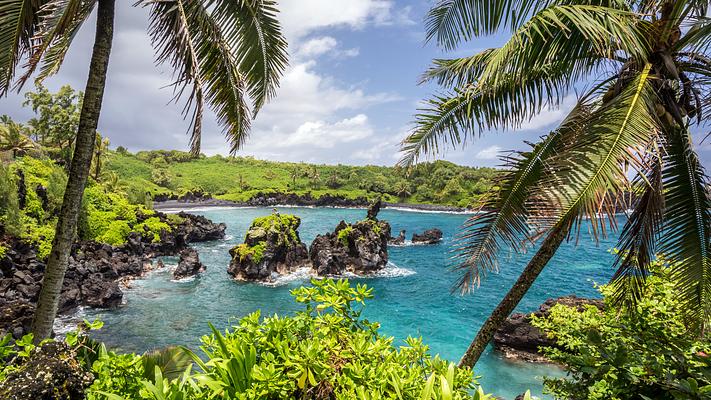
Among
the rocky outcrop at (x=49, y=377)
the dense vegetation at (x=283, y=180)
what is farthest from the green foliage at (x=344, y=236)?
the dense vegetation at (x=283, y=180)

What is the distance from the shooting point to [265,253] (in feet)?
92.2

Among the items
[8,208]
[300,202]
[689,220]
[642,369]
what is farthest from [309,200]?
[642,369]

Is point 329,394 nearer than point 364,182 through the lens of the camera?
Yes

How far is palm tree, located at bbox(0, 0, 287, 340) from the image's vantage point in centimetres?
439

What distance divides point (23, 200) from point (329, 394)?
28557 mm

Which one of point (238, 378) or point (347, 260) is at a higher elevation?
point (238, 378)

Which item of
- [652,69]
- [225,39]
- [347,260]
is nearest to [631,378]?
[652,69]

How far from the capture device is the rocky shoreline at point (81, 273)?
570 inches

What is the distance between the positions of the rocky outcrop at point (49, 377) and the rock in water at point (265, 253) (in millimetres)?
25368

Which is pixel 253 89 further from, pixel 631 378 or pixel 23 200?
pixel 23 200

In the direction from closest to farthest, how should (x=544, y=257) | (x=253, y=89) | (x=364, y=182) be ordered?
(x=544, y=257) → (x=253, y=89) → (x=364, y=182)

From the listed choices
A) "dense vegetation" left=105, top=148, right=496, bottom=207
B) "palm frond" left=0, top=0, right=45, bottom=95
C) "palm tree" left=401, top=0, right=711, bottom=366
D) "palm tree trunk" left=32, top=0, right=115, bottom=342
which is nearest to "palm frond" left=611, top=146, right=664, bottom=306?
"palm tree" left=401, top=0, right=711, bottom=366

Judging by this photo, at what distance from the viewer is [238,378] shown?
8.65 ft

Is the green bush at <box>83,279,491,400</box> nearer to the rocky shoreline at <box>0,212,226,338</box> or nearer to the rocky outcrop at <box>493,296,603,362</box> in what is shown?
the rocky shoreline at <box>0,212,226,338</box>
